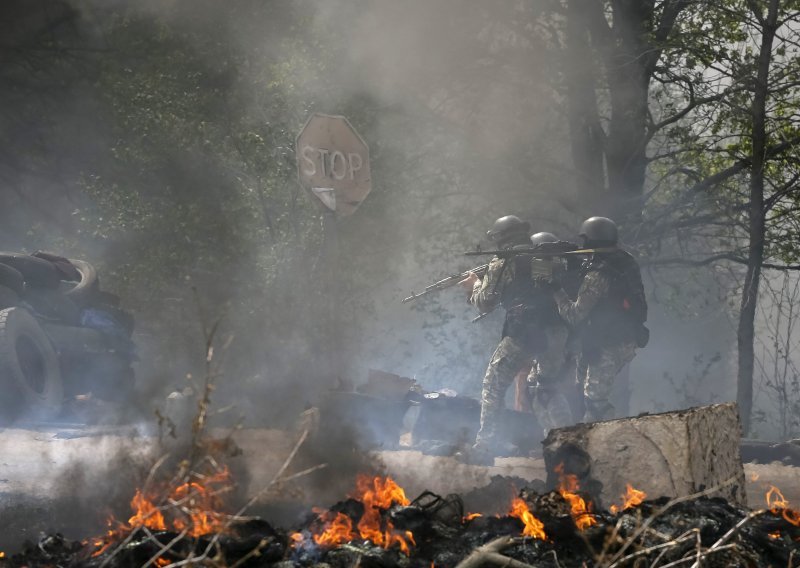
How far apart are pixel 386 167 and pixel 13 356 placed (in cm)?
780

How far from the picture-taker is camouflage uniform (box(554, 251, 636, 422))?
367 inches

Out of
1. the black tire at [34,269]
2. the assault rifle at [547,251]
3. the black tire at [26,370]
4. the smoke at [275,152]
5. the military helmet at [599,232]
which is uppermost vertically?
the smoke at [275,152]

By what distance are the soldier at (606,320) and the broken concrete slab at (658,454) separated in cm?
325


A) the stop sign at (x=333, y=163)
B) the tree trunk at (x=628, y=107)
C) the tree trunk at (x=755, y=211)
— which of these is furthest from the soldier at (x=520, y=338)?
the tree trunk at (x=628, y=107)

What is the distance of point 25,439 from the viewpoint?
801 centimetres

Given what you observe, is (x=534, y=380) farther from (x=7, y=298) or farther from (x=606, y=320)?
(x=7, y=298)

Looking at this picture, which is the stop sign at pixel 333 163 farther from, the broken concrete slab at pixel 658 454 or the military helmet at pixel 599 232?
the broken concrete slab at pixel 658 454

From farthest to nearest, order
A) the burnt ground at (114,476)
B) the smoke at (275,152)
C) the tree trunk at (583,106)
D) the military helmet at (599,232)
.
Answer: the smoke at (275,152) < the tree trunk at (583,106) < the military helmet at (599,232) < the burnt ground at (114,476)

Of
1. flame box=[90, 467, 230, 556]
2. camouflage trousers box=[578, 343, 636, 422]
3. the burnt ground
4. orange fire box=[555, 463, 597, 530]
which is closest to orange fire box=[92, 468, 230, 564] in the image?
flame box=[90, 467, 230, 556]

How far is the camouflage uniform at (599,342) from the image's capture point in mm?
9320

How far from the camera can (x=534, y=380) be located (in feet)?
32.2

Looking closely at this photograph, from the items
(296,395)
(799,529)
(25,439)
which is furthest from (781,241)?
(25,439)

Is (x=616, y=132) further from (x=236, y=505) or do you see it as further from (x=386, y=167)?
(x=236, y=505)

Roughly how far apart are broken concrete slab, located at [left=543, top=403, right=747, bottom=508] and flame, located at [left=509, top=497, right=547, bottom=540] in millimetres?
1230
